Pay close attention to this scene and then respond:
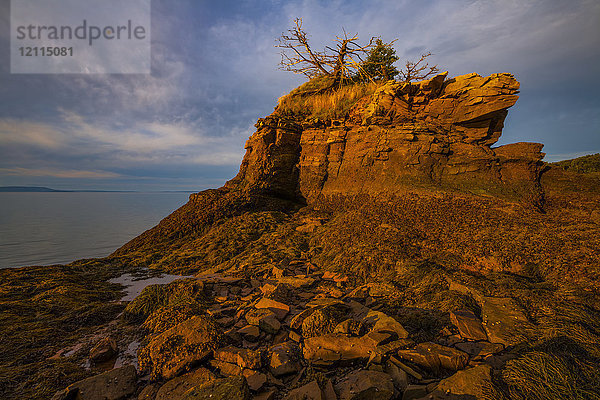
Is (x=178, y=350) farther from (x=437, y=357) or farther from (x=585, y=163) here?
(x=585, y=163)

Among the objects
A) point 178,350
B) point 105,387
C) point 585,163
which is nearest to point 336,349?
point 178,350

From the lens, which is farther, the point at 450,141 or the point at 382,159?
the point at 382,159

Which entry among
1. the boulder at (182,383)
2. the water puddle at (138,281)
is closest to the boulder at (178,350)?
the boulder at (182,383)

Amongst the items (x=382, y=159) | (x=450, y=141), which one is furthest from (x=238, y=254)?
(x=450, y=141)

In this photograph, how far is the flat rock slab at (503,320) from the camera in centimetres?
348

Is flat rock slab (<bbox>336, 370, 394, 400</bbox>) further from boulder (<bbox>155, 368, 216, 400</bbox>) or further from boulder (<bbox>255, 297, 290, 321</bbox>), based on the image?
boulder (<bbox>255, 297, 290, 321</bbox>)

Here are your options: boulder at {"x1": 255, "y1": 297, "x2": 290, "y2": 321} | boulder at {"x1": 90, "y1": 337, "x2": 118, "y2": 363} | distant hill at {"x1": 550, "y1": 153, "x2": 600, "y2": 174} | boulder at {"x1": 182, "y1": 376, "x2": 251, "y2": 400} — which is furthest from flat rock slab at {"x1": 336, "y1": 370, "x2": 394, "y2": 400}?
distant hill at {"x1": 550, "y1": 153, "x2": 600, "y2": 174}

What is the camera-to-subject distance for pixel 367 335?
3688 mm

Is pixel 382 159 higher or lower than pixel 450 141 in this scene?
lower

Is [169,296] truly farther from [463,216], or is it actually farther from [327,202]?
[463,216]

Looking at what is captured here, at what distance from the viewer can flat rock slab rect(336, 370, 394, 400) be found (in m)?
2.63

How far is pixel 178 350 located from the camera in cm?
352

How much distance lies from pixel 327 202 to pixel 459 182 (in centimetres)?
608

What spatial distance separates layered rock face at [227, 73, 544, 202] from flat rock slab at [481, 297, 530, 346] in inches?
252
